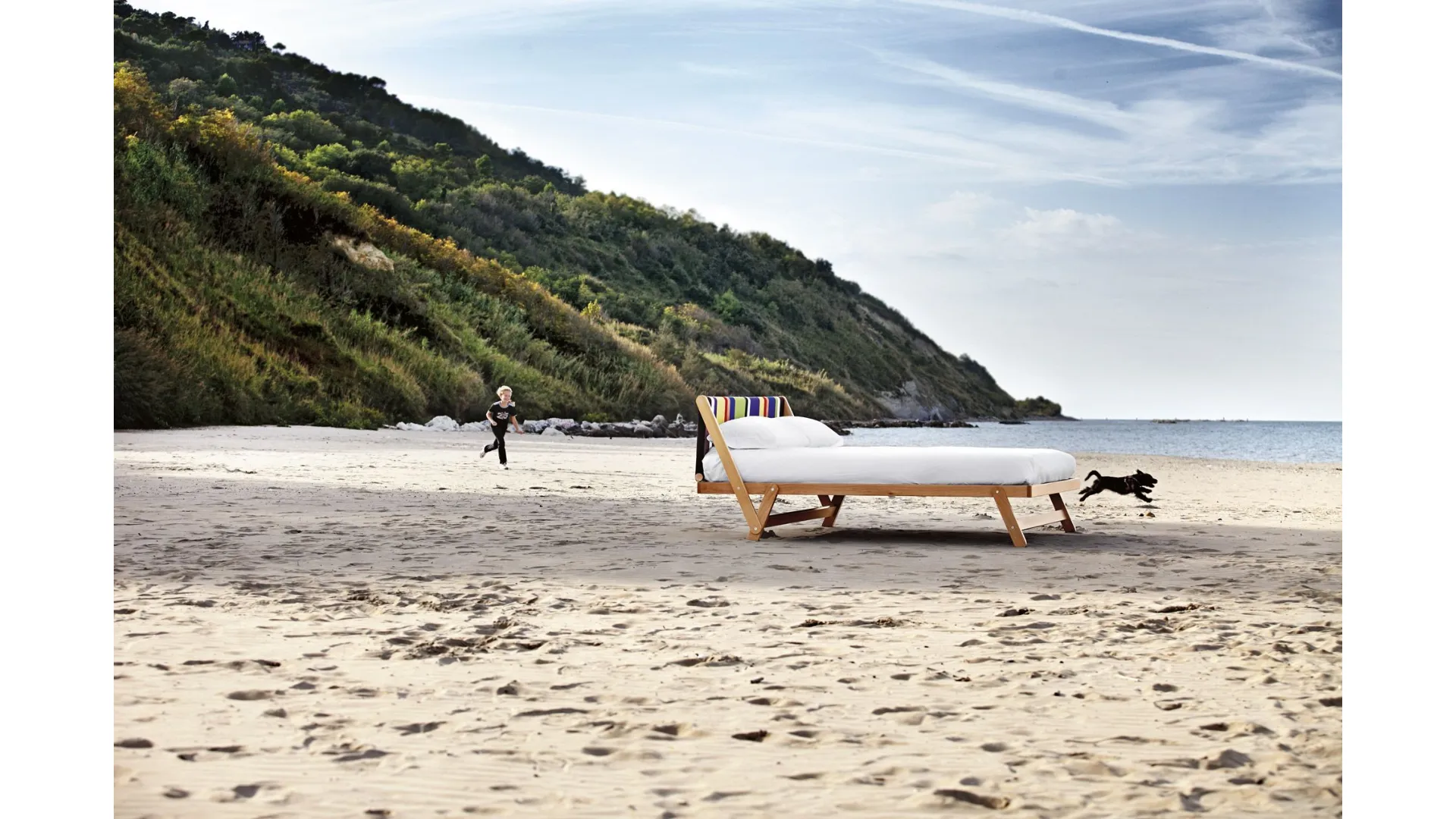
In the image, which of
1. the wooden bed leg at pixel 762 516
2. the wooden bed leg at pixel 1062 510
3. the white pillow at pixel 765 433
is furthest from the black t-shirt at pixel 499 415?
the wooden bed leg at pixel 1062 510

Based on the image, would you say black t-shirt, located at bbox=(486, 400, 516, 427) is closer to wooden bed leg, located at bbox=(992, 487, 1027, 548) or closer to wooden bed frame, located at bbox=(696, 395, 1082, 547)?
wooden bed frame, located at bbox=(696, 395, 1082, 547)

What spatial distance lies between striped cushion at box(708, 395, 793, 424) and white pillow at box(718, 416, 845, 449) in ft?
0.21

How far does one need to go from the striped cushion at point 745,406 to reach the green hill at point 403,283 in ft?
25.4

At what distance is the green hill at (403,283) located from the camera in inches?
545

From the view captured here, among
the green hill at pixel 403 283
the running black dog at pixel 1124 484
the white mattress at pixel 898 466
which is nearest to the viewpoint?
the white mattress at pixel 898 466

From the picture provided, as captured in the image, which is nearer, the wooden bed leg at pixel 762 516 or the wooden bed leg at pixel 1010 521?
the wooden bed leg at pixel 1010 521

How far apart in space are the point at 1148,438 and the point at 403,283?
1618cm

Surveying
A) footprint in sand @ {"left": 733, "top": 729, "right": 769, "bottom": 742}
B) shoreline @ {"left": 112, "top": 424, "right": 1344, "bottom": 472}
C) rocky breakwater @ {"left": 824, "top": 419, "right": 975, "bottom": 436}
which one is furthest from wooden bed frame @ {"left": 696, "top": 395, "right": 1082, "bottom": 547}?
rocky breakwater @ {"left": 824, "top": 419, "right": 975, "bottom": 436}

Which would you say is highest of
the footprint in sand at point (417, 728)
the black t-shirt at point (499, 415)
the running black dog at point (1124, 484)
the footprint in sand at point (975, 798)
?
the black t-shirt at point (499, 415)

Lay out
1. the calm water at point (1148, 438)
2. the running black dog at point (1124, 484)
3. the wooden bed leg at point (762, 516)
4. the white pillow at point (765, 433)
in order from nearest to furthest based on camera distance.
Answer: the wooden bed leg at point (762, 516), the white pillow at point (765, 433), the running black dog at point (1124, 484), the calm water at point (1148, 438)

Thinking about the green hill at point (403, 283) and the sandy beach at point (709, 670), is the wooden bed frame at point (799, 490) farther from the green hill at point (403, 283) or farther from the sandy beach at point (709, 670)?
the green hill at point (403, 283)
